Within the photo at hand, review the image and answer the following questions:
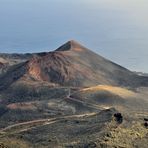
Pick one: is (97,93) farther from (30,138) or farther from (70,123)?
(30,138)

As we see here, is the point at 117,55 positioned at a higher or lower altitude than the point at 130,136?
higher

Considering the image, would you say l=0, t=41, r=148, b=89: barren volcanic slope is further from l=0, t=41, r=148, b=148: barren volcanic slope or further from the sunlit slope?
the sunlit slope

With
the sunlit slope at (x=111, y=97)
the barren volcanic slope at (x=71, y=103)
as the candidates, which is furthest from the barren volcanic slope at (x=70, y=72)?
the sunlit slope at (x=111, y=97)

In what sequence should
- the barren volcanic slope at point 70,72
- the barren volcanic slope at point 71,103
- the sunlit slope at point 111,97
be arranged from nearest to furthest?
the barren volcanic slope at point 71,103 → the sunlit slope at point 111,97 → the barren volcanic slope at point 70,72

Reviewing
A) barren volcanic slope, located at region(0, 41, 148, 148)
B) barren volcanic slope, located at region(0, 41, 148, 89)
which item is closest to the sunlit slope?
barren volcanic slope, located at region(0, 41, 148, 148)

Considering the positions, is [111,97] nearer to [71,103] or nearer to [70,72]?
[71,103]

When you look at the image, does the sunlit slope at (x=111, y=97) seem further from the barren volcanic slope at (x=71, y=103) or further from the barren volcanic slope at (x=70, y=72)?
the barren volcanic slope at (x=70, y=72)

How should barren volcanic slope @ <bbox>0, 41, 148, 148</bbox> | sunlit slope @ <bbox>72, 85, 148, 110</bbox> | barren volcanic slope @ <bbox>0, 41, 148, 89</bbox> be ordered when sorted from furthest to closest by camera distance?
barren volcanic slope @ <bbox>0, 41, 148, 89</bbox> → sunlit slope @ <bbox>72, 85, 148, 110</bbox> → barren volcanic slope @ <bbox>0, 41, 148, 148</bbox>

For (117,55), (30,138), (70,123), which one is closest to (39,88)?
(70,123)
